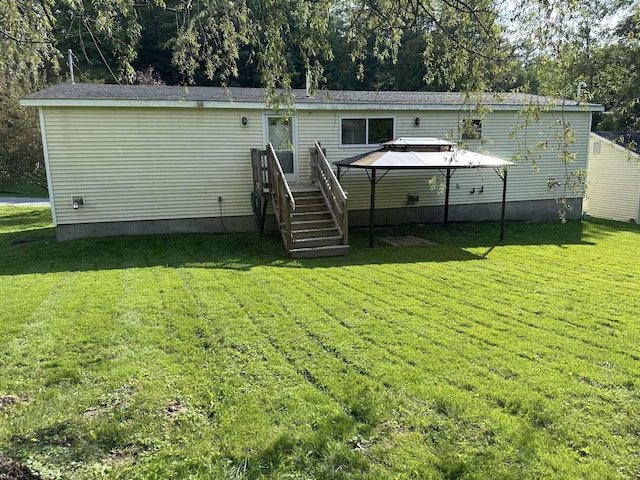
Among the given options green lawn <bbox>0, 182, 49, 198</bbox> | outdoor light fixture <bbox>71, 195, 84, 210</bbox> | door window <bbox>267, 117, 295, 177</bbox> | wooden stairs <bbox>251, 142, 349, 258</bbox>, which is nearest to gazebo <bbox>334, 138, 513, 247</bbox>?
wooden stairs <bbox>251, 142, 349, 258</bbox>

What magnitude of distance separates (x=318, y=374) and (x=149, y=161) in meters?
8.26

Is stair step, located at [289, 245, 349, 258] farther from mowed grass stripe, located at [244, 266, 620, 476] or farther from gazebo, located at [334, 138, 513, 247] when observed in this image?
mowed grass stripe, located at [244, 266, 620, 476]

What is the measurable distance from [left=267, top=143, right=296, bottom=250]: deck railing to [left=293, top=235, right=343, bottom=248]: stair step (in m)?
0.18

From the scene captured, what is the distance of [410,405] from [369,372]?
1.87 ft

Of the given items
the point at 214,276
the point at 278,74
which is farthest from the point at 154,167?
the point at 278,74

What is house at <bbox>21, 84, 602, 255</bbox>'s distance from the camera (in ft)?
32.2

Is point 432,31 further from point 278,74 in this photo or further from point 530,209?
point 530,209

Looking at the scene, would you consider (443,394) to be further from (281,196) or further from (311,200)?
(311,200)

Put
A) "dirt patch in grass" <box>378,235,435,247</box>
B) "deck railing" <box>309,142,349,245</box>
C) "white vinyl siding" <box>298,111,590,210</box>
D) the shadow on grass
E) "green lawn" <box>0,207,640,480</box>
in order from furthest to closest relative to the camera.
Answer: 1. "white vinyl siding" <box>298,111,590,210</box>
2. "dirt patch in grass" <box>378,235,435,247</box>
3. "deck railing" <box>309,142,349,245</box>
4. the shadow on grass
5. "green lawn" <box>0,207,640,480</box>

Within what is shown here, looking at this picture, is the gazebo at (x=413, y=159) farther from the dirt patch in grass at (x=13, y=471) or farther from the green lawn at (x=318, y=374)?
the dirt patch in grass at (x=13, y=471)

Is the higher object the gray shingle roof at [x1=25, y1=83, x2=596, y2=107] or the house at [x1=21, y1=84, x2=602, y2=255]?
the gray shingle roof at [x1=25, y1=83, x2=596, y2=107]

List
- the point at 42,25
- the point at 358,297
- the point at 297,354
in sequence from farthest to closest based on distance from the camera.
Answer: the point at 358,297
the point at 42,25
the point at 297,354

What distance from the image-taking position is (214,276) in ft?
23.0

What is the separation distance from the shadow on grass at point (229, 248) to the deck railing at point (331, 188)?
68 cm
